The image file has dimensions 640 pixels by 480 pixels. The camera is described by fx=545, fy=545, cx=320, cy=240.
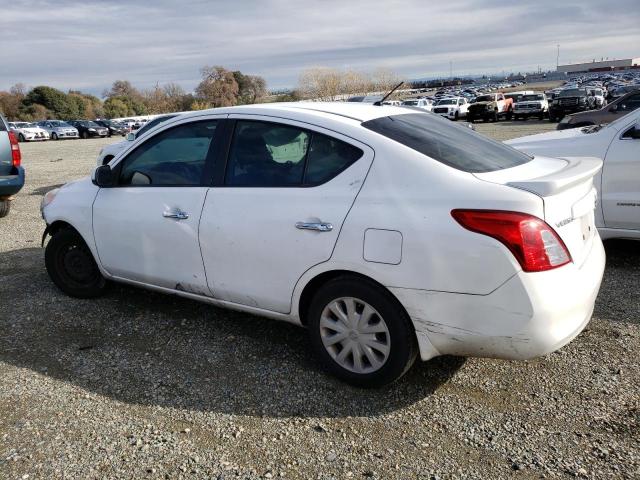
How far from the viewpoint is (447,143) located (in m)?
3.27

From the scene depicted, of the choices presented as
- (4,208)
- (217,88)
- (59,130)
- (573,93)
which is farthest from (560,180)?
(217,88)

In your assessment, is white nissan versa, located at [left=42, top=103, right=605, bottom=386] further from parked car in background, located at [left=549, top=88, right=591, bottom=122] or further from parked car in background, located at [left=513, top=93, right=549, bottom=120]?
parked car in background, located at [left=513, top=93, right=549, bottom=120]

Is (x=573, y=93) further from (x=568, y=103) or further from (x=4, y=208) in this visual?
(x=4, y=208)

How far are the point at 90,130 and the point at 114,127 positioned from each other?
8.54 feet

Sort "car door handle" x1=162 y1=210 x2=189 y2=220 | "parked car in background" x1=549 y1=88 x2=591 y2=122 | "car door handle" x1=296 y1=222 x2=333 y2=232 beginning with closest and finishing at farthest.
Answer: "car door handle" x1=296 y1=222 x2=333 y2=232 → "car door handle" x1=162 y1=210 x2=189 y2=220 → "parked car in background" x1=549 y1=88 x2=591 y2=122

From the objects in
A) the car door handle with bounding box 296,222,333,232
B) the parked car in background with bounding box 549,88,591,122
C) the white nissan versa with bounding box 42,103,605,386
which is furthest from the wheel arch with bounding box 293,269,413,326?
the parked car in background with bounding box 549,88,591,122

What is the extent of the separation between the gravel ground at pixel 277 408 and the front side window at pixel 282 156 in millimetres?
1213

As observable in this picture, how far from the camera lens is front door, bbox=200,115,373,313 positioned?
3.09m

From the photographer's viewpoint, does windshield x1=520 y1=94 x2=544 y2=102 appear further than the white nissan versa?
Yes

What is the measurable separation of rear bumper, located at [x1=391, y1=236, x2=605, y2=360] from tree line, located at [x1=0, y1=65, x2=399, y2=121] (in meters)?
79.0

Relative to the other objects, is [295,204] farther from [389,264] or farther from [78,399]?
[78,399]

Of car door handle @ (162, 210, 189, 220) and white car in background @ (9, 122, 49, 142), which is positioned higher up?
white car in background @ (9, 122, 49, 142)

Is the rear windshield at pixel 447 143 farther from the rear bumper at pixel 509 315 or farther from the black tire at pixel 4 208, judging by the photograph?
the black tire at pixel 4 208

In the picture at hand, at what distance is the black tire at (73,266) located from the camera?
4652 millimetres
